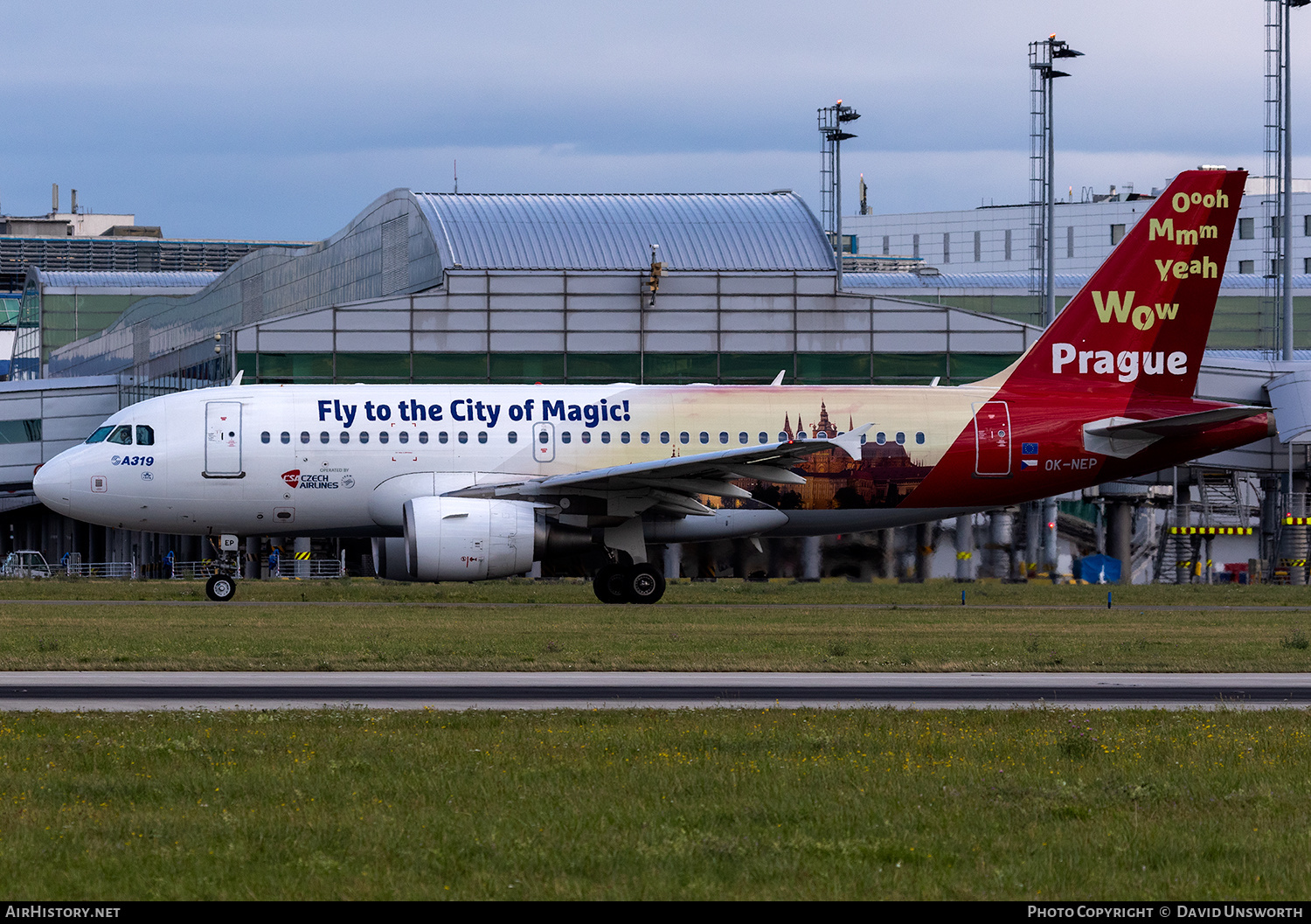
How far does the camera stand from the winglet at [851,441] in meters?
36.0

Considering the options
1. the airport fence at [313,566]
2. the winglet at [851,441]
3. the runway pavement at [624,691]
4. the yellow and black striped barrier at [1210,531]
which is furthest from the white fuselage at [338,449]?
the yellow and black striped barrier at [1210,531]

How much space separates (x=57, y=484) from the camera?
3478 cm

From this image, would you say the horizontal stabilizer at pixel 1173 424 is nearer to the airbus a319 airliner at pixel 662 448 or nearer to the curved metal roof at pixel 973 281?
the airbus a319 airliner at pixel 662 448

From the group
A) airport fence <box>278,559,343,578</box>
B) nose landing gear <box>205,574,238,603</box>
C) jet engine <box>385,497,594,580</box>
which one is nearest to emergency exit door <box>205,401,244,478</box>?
nose landing gear <box>205,574,238,603</box>

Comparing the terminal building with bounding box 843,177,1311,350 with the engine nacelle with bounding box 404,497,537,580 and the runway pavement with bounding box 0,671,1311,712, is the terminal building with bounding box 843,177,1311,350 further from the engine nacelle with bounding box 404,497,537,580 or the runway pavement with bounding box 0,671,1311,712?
the runway pavement with bounding box 0,671,1311,712

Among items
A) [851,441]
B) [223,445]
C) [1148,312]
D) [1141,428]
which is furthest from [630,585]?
[1148,312]

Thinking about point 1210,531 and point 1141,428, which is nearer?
point 1141,428

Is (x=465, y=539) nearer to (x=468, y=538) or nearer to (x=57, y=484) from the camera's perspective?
(x=468, y=538)

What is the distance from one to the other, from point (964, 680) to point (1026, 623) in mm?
11100

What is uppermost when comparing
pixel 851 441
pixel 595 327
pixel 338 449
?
pixel 595 327

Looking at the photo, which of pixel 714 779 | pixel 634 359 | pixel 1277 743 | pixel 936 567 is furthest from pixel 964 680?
pixel 634 359

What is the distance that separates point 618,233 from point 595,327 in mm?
6968

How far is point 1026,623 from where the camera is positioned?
31.3 meters

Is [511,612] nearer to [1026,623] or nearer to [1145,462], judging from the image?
[1026,623]
